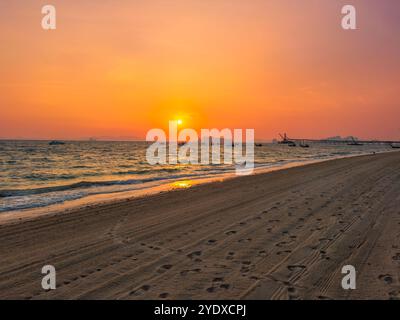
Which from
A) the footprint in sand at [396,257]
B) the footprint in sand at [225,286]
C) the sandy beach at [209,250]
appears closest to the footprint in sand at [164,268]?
the sandy beach at [209,250]

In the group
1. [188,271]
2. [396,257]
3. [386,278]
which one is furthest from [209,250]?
[396,257]

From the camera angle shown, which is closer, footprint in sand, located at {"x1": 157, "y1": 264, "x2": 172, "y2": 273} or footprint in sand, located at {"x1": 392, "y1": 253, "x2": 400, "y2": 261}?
footprint in sand, located at {"x1": 157, "y1": 264, "x2": 172, "y2": 273}

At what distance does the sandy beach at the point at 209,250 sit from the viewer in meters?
4.77

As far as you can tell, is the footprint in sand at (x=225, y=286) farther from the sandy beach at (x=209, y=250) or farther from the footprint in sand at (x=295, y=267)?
the footprint in sand at (x=295, y=267)

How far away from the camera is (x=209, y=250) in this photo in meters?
6.60

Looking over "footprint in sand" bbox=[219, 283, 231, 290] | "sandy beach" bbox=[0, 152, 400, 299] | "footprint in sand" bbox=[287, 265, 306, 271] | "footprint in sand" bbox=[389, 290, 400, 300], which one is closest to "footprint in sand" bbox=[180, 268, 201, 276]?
"sandy beach" bbox=[0, 152, 400, 299]

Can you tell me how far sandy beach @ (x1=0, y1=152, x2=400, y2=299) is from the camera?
4770 mm

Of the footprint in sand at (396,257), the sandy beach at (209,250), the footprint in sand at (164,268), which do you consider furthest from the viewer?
the footprint in sand at (396,257)

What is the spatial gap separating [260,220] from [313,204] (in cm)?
316

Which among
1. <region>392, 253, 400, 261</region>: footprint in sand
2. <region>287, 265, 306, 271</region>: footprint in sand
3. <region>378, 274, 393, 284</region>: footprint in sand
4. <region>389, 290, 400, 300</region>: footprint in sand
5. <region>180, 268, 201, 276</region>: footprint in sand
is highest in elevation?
<region>392, 253, 400, 261</region>: footprint in sand

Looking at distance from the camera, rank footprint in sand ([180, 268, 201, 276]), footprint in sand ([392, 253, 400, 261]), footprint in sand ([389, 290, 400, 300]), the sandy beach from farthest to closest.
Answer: footprint in sand ([392, 253, 400, 261]) → footprint in sand ([180, 268, 201, 276]) → the sandy beach → footprint in sand ([389, 290, 400, 300])

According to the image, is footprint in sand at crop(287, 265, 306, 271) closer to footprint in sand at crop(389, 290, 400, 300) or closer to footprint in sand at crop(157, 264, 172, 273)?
footprint in sand at crop(389, 290, 400, 300)
